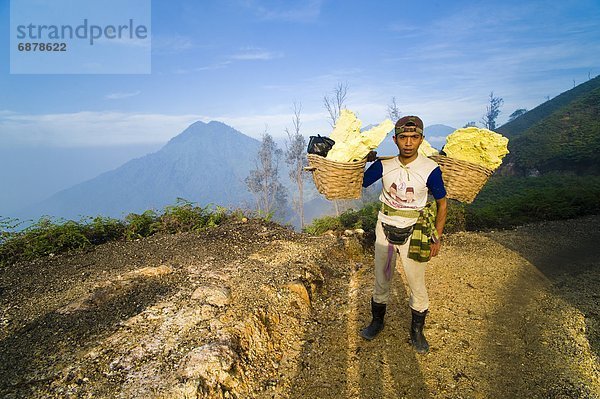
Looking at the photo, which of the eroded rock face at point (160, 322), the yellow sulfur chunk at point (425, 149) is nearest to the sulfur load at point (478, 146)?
the yellow sulfur chunk at point (425, 149)

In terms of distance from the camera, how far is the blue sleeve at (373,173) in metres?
3.00

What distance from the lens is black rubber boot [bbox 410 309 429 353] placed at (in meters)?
3.25

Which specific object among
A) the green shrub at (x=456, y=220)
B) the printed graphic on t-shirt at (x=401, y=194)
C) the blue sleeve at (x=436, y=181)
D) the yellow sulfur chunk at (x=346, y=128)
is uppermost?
the yellow sulfur chunk at (x=346, y=128)

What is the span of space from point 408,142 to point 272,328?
2.56m

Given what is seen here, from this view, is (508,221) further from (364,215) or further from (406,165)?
(406,165)

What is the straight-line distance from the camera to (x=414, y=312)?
3.27 m

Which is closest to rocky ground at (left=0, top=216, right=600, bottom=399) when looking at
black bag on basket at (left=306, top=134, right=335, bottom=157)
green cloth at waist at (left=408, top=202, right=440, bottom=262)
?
green cloth at waist at (left=408, top=202, right=440, bottom=262)

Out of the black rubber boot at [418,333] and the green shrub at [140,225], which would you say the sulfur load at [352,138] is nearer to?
the black rubber boot at [418,333]

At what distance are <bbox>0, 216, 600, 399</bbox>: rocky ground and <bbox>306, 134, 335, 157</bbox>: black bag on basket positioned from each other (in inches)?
78.4

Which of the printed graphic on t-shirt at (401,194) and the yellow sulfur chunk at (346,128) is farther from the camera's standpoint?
the yellow sulfur chunk at (346,128)

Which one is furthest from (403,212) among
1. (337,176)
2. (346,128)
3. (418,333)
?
(418,333)

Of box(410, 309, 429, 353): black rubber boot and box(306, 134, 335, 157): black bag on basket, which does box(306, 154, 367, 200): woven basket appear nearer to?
box(306, 134, 335, 157): black bag on basket

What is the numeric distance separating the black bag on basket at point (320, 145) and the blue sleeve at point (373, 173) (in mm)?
451

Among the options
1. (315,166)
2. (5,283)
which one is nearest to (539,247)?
(315,166)
